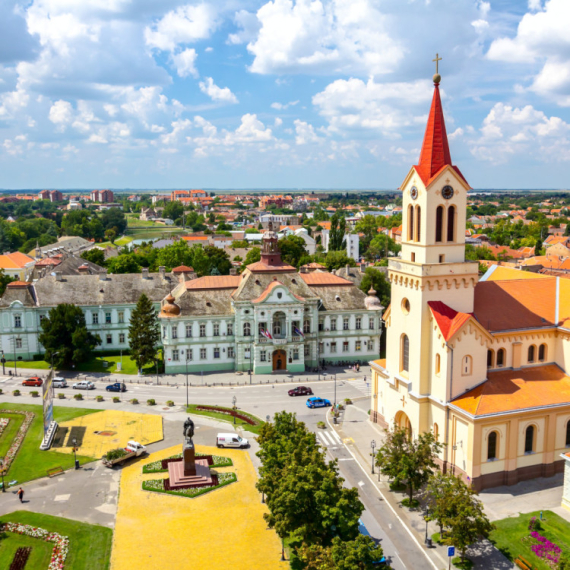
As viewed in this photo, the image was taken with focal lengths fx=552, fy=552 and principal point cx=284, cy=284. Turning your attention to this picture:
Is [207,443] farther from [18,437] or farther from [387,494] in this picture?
[18,437]

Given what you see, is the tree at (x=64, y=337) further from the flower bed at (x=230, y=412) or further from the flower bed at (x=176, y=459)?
the flower bed at (x=176, y=459)

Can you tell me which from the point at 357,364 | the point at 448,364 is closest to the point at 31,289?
the point at 357,364

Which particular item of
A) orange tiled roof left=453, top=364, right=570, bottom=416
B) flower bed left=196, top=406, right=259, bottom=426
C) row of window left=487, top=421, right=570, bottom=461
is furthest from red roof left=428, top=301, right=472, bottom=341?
flower bed left=196, top=406, right=259, bottom=426

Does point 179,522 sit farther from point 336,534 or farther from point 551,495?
point 551,495

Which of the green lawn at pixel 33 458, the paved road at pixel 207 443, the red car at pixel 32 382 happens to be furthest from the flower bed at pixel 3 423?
the red car at pixel 32 382

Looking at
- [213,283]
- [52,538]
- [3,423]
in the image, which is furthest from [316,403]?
[3,423]

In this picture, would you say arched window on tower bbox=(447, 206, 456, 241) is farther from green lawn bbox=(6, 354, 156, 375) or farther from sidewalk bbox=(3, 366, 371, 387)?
green lawn bbox=(6, 354, 156, 375)
